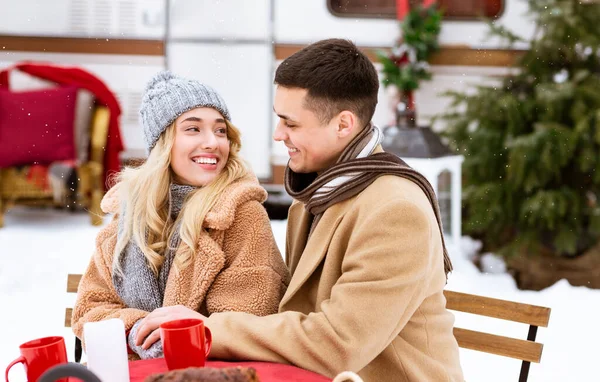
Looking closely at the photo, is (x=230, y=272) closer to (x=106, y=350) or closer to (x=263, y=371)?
(x=263, y=371)

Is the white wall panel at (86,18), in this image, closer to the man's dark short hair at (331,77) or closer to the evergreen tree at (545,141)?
the evergreen tree at (545,141)

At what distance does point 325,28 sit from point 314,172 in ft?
12.6

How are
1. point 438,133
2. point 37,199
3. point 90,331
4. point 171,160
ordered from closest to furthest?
point 90,331
point 171,160
point 438,133
point 37,199

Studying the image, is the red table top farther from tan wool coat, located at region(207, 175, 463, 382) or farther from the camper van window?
the camper van window

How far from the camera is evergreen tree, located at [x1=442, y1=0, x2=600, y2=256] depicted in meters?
4.25

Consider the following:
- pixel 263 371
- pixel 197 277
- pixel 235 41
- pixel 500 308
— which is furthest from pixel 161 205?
pixel 235 41

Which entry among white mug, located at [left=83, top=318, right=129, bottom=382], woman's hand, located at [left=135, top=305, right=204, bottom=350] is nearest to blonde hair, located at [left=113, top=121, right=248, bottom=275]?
woman's hand, located at [left=135, top=305, right=204, bottom=350]

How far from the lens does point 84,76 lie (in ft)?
18.3

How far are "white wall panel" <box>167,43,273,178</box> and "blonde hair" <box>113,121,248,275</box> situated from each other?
354 centimetres

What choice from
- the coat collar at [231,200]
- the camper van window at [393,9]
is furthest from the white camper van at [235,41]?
the coat collar at [231,200]

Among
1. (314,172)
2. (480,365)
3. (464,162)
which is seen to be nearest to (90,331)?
(314,172)

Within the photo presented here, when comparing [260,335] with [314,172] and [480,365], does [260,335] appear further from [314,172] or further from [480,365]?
[480,365]

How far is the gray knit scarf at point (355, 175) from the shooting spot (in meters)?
1.59

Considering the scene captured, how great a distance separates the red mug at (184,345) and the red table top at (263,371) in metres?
0.12
